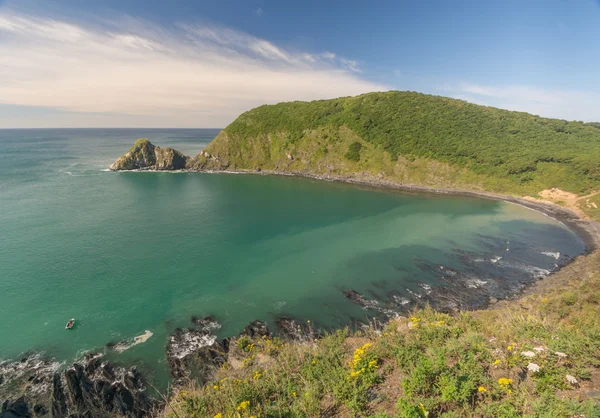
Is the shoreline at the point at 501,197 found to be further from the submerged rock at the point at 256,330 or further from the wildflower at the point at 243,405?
the wildflower at the point at 243,405

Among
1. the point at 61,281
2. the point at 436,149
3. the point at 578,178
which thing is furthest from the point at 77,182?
the point at 578,178

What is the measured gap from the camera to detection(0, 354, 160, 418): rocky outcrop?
17.6 meters

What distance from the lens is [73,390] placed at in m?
18.7

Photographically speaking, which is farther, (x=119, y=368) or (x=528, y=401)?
(x=119, y=368)

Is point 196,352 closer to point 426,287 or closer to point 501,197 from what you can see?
point 426,287

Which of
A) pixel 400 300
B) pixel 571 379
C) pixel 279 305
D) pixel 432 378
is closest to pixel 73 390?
pixel 279 305

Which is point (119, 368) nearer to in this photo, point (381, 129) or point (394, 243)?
point (394, 243)

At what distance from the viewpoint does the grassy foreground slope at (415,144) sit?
77125 mm

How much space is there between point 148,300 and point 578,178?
9696cm

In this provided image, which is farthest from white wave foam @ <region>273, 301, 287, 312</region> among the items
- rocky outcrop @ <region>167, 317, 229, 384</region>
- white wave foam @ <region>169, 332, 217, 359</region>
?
white wave foam @ <region>169, 332, 217, 359</region>

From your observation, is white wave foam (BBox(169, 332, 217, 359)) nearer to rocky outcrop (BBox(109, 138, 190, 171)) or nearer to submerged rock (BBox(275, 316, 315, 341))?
submerged rock (BBox(275, 316, 315, 341))

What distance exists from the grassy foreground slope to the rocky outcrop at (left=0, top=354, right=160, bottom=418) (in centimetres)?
8431

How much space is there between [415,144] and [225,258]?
8326 cm

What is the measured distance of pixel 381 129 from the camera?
105 m
